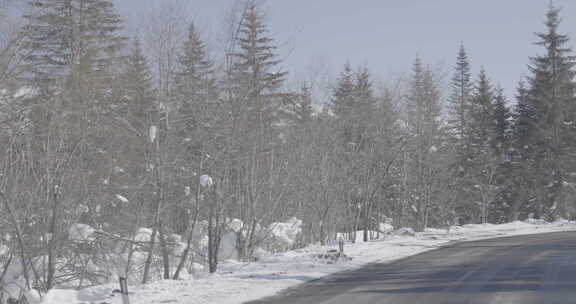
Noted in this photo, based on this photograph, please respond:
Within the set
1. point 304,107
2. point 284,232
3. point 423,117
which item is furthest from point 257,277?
point 423,117

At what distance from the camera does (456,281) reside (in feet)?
38.8

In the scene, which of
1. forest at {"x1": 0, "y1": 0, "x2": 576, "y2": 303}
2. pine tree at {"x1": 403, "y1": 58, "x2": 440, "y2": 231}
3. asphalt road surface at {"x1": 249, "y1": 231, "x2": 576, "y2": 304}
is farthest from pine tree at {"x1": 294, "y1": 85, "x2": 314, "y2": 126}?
asphalt road surface at {"x1": 249, "y1": 231, "x2": 576, "y2": 304}

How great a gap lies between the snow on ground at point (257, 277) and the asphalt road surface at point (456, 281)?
0.61 metres

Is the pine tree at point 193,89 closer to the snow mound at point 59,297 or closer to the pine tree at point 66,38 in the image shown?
the pine tree at point 66,38

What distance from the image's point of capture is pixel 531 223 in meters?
32.7

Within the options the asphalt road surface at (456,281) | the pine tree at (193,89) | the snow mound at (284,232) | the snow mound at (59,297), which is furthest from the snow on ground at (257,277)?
the pine tree at (193,89)

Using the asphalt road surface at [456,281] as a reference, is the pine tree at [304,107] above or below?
above

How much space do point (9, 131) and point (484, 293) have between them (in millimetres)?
10167

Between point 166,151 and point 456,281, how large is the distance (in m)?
8.14

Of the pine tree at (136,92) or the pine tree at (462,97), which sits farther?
the pine tree at (462,97)

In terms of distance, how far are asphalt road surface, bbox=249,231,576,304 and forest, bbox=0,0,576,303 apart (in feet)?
15.4

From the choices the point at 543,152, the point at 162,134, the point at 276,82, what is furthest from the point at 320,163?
the point at 543,152

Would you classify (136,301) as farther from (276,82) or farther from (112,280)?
(276,82)

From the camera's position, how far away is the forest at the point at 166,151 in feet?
40.6
